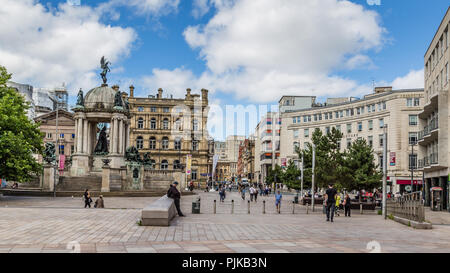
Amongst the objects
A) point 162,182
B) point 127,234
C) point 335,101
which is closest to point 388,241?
point 127,234

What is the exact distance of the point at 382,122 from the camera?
244 feet

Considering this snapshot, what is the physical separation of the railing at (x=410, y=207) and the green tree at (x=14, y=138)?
984 inches

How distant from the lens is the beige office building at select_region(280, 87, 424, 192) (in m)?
70.0

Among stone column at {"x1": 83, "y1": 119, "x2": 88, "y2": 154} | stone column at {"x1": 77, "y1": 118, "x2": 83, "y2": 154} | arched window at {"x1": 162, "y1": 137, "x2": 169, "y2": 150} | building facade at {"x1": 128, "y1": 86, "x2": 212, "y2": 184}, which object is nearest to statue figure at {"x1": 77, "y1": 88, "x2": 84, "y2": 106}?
stone column at {"x1": 77, "y1": 118, "x2": 83, "y2": 154}

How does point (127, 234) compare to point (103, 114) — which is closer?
point (127, 234)

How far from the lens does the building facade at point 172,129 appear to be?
9919 cm

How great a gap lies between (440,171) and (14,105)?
3657 centimetres

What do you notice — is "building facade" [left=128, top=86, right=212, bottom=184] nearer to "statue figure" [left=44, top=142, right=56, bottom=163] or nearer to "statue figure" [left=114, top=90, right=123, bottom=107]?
"statue figure" [left=114, top=90, right=123, bottom=107]

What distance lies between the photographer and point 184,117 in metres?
101

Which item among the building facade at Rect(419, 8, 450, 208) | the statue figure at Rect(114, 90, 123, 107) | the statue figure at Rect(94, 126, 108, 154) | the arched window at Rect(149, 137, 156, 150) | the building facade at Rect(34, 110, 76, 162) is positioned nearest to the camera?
the building facade at Rect(419, 8, 450, 208)

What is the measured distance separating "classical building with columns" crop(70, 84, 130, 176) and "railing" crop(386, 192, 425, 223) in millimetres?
35538

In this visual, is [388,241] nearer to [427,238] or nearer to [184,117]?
[427,238]

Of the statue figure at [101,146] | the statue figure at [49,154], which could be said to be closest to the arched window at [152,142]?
the statue figure at [101,146]
